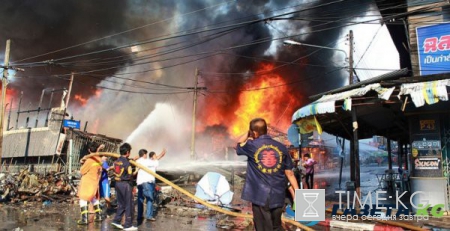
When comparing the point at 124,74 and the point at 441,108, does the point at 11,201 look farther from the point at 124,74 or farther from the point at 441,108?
the point at 124,74

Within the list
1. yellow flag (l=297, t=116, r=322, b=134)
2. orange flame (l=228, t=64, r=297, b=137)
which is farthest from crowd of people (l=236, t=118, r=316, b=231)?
orange flame (l=228, t=64, r=297, b=137)

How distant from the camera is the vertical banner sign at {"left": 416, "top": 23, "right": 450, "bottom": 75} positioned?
33.2ft

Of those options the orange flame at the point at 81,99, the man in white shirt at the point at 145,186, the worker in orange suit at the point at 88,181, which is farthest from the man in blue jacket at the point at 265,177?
the orange flame at the point at 81,99

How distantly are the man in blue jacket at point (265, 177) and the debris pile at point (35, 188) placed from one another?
1062 cm

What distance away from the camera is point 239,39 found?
129ft

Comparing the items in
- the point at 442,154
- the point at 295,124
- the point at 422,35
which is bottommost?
the point at 442,154

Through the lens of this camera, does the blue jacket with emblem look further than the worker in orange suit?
No

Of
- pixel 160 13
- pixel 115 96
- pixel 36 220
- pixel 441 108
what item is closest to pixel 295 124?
pixel 441 108

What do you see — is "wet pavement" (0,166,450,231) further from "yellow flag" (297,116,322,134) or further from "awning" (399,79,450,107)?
"yellow flag" (297,116,322,134)

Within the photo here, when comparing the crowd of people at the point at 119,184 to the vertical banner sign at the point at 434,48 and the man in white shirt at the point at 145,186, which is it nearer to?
the man in white shirt at the point at 145,186

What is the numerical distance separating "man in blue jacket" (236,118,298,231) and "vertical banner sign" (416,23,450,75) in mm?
8417

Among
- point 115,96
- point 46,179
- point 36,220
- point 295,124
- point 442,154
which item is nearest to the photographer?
point 36,220

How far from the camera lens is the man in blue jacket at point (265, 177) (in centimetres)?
365

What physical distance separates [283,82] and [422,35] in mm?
29548
